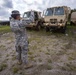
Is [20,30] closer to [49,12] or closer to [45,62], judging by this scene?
[45,62]

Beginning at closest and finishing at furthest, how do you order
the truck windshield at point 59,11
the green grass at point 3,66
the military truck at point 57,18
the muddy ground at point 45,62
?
1. the muddy ground at point 45,62
2. the green grass at point 3,66
3. the military truck at point 57,18
4. the truck windshield at point 59,11

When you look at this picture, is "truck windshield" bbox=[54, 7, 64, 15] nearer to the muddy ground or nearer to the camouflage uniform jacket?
the muddy ground

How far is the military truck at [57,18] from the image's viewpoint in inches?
603

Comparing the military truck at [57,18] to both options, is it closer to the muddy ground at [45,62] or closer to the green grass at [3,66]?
the muddy ground at [45,62]

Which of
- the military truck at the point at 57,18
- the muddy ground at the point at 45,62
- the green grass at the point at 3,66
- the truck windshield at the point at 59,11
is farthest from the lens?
the truck windshield at the point at 59,11

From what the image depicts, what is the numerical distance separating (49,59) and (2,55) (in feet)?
8.56

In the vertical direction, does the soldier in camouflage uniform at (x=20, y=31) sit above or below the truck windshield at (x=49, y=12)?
below

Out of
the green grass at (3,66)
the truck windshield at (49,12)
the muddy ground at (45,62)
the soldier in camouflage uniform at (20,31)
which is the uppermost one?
the truck windshield at (49,12)

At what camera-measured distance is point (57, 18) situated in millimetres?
15500

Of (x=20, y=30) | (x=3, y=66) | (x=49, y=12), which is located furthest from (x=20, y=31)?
(x=49, y=12)

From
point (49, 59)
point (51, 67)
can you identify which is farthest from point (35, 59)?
point (51, 67)

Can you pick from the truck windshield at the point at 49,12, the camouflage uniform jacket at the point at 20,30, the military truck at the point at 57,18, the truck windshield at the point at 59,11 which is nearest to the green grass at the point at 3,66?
the camouflage uniform jacket at the point at 20,30

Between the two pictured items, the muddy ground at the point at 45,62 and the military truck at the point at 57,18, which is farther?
the military truck at the point at 57,18

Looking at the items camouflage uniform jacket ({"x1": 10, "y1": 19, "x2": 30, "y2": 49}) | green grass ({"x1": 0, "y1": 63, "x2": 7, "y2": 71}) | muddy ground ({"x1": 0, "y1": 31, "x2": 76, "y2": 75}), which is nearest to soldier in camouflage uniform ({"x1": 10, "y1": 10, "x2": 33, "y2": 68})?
camouflage uniform jacket ({"x1": 10, "y1": 19, "x2": 30, "y2": 49})
